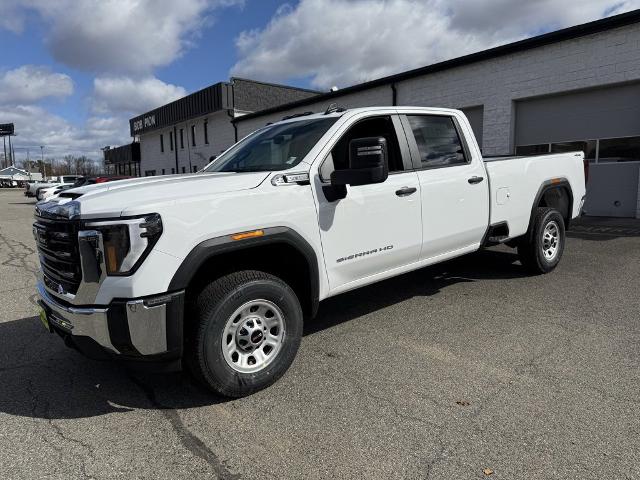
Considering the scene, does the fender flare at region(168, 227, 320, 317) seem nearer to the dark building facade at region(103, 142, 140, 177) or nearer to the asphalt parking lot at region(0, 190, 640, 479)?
the asphalt parking lot at region(0, 190, 640, 479)

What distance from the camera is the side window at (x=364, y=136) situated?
3781 millimetres

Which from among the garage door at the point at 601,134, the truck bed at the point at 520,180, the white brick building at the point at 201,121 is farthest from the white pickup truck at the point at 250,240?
the white brick building at the point at 201,121

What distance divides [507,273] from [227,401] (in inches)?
177

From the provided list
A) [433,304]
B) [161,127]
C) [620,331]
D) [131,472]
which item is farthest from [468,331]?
[161,127]

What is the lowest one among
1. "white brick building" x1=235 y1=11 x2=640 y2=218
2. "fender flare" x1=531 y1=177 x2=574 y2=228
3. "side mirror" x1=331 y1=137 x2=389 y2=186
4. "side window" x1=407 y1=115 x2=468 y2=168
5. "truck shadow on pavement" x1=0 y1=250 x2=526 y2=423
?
"truck shadow on pavement" x1=0 y1=250 x2=526 y2=423

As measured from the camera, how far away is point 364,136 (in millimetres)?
4234

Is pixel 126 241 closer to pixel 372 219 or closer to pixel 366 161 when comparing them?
pixel 366 161

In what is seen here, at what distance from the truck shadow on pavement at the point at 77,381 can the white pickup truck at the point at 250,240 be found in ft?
1.65

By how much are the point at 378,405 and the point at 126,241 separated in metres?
1.89

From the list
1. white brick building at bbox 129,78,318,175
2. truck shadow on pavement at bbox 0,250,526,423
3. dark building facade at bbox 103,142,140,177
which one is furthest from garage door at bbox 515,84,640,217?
dark building facade at bbox 103,142,140,177

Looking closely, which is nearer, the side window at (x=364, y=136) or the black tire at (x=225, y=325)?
the black tire at (x=225, y=325)

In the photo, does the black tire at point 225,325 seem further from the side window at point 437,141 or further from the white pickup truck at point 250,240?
the side window at point 437,141

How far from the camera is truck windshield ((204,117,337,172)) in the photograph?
12.7ft

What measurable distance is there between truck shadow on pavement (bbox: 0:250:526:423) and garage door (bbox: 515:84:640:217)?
885 centimetres
